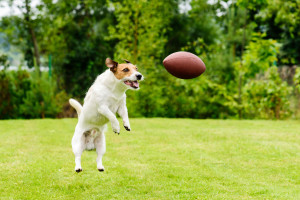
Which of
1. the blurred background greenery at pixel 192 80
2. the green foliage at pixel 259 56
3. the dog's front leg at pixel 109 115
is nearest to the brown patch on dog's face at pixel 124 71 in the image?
the dog's front leg at pixel 109 115

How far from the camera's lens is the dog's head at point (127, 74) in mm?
3908

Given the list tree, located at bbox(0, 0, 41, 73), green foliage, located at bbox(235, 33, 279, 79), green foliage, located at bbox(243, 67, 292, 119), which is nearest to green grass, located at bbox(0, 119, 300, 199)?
green foliage, located at bbox(243, 67, 292, 119)

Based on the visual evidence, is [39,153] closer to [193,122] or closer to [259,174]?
[259,174]

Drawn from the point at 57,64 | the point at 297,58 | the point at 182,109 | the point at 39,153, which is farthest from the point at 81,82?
the point at 39,153

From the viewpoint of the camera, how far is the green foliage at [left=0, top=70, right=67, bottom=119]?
12.8 metres

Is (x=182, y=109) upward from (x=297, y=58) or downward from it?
downward

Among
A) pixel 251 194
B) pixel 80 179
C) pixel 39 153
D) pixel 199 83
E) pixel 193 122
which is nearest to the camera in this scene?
pixel 251 194

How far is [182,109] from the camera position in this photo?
13.8 metres

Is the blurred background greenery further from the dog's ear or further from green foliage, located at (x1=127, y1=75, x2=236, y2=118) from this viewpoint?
the dog's ear

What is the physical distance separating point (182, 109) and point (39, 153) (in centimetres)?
738

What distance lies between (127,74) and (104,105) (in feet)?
1.42

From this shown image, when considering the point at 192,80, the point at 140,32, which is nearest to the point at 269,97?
the point at 192,80

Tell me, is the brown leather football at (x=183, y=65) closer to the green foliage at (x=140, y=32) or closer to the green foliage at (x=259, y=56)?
the green foliage at (x=259, y=56)

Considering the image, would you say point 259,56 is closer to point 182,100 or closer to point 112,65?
point 182,100
